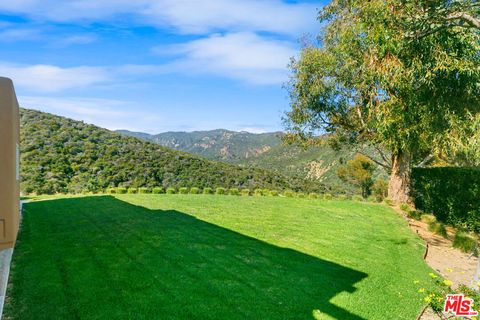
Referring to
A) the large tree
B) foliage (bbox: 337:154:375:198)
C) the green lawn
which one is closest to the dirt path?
the green lawn

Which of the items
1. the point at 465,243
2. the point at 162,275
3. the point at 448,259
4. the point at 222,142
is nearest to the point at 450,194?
the point at 465,243

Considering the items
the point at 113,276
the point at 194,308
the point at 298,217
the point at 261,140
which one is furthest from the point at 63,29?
the point at 261,140

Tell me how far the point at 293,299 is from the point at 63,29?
53.0 ft

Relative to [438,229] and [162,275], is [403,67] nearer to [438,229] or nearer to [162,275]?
[438,229]

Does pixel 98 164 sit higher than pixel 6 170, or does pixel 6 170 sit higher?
pixel 6 170

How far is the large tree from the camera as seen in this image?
8.33 metres

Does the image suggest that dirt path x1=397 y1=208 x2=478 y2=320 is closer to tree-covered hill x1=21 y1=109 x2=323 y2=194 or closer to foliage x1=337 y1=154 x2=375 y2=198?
tree-covered hill x1=21 y1=109 x2=323 y2=194

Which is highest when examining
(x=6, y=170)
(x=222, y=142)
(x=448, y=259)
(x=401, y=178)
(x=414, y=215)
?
(x=222, y=142)

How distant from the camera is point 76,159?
2684cm

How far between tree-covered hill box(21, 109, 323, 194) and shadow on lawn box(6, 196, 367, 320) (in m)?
14.9

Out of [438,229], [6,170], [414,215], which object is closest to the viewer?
[6,170]

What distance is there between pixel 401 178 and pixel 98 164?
69.1 feet

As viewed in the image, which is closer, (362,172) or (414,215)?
(414,215)

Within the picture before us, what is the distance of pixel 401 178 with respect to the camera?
15.3m
